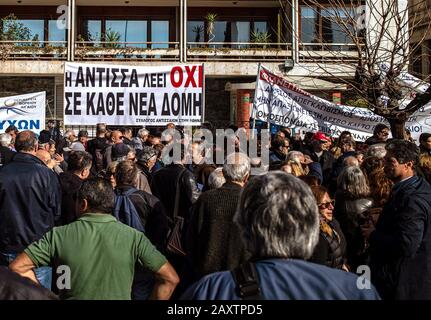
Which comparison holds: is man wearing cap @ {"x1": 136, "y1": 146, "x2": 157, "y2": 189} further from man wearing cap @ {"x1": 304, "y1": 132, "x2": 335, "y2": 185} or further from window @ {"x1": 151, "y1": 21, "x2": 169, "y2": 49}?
window @ {"x1": 151, "y1": 21, "x2": 169, "y2": 49}

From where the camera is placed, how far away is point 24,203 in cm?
571

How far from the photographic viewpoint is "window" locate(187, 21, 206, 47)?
Answer: 27391 millimetres

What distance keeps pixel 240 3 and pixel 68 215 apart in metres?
22.5

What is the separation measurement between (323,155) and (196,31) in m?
18.8

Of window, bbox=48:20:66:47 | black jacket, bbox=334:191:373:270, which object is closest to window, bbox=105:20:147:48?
Answer: window, bbox=48:20:66:47

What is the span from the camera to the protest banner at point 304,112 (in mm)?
12289

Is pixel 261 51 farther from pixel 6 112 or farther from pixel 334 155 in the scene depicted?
pixel 334 155

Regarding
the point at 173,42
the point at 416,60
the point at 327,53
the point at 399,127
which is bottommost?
the point at 399,127

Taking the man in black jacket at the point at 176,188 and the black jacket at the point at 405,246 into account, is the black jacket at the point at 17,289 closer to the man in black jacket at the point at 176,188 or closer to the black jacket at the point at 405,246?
the black jacket at the point at 405,246

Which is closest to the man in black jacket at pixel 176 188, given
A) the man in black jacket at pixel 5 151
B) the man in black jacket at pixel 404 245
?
the man in black jacket at pixel 404 245

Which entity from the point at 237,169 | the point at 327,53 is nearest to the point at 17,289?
the point at 237,169

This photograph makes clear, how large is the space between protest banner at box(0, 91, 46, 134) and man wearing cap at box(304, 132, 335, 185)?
6784 mm

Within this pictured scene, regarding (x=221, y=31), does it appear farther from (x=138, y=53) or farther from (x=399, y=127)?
(x=399, y=127)

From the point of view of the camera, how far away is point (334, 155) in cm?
995
